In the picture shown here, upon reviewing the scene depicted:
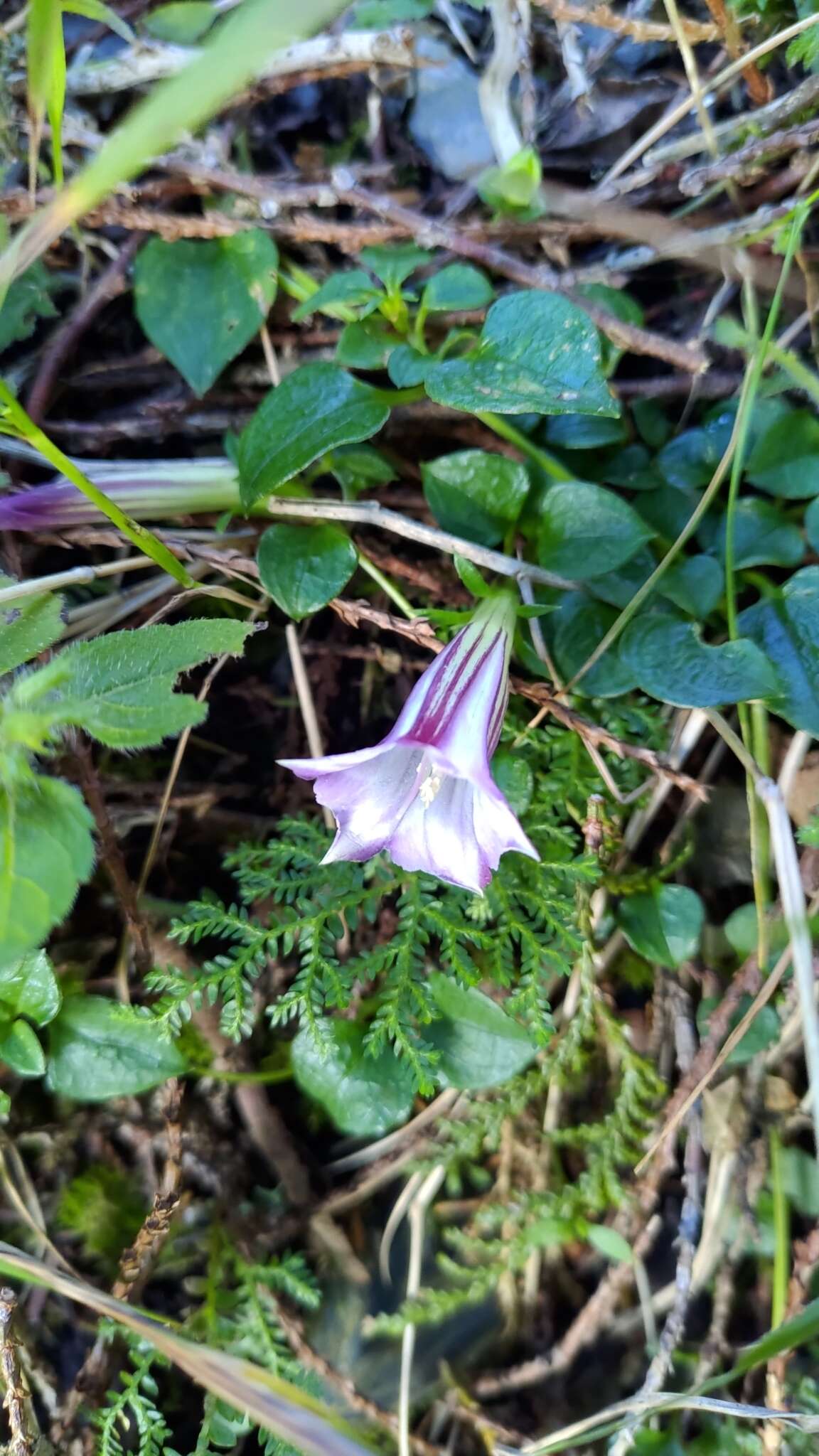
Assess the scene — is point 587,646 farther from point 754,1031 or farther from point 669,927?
point 754,1031

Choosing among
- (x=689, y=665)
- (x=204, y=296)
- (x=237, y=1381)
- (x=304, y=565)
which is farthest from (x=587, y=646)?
(x=237, y=1381)

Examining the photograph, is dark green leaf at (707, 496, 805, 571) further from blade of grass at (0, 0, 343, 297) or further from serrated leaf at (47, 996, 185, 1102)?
serrated leaf at (47, 996, 185, 1102)

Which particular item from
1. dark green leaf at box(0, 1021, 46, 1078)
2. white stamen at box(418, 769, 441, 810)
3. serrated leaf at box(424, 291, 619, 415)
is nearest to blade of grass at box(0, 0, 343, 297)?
serrated leaf at box(424, 291, 619, 415)

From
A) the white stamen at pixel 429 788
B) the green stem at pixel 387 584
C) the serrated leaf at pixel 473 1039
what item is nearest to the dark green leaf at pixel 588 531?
the green stem at pixel 387 584

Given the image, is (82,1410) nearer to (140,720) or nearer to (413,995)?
(413,995)

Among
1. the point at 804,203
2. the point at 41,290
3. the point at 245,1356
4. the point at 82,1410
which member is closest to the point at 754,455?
the point at 804,203

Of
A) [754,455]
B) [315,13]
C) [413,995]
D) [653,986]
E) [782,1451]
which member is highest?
[315,13]

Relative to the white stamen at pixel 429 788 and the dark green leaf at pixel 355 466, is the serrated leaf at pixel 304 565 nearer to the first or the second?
the dark green leaf at pixel 355 466

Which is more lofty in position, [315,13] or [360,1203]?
[315,13]
